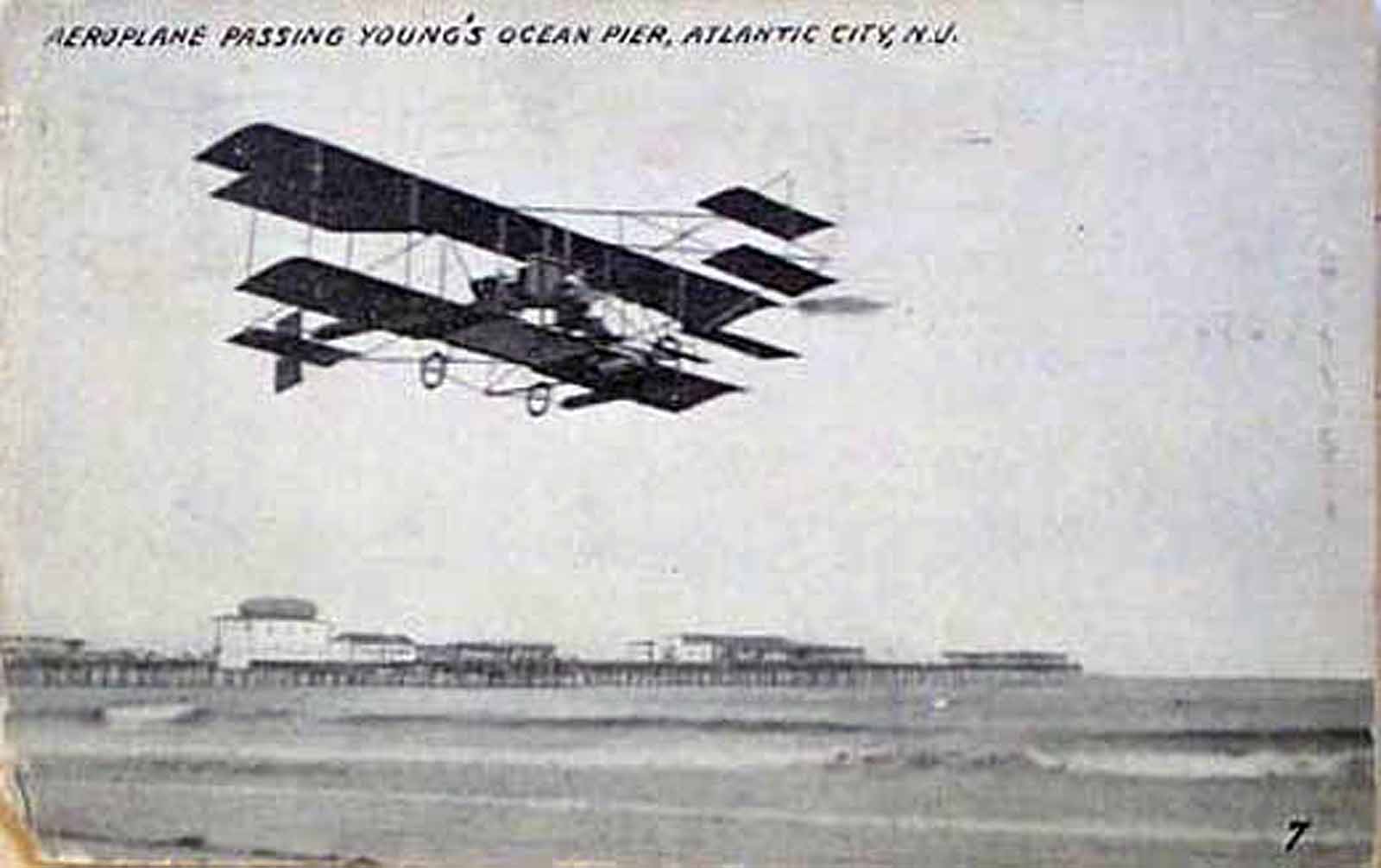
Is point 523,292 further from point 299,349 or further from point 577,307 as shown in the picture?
point 299,349

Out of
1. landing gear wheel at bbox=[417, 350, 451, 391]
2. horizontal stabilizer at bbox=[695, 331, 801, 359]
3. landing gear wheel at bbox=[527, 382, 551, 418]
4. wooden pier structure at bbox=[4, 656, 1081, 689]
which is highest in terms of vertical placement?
horizontal stabilizer at bbox=[695, 331, 801, 359]

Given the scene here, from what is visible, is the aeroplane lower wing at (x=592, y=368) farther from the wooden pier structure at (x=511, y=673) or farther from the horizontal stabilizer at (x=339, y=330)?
the wooden pier structure at (x=511, y=673)

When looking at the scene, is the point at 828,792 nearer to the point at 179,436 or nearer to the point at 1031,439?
the point at 1031,439

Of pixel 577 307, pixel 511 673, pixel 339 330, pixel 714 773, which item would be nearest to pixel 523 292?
pixel 577 307

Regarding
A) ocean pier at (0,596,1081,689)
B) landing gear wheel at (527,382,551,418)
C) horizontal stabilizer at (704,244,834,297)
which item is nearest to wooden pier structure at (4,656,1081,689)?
ocean pier at (0,596,1081,689)

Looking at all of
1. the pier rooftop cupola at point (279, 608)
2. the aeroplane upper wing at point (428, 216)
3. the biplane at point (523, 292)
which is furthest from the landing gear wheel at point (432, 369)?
the pier rooftop cupola at point (279, 608)

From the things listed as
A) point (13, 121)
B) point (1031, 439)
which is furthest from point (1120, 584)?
point (13, 121)

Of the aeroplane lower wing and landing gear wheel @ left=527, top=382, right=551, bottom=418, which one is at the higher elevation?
the aeroplane lower wing

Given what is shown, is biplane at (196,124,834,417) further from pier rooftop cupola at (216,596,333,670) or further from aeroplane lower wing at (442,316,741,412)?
pier rooftop cupola at (216,596,333,670)
